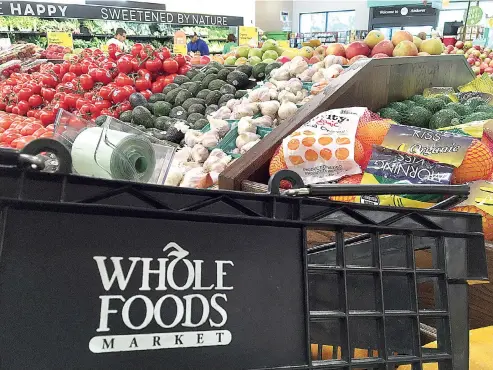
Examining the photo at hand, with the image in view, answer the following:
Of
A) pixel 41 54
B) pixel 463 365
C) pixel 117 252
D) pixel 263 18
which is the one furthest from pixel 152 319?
pixel 263 18

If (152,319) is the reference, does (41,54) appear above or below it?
above

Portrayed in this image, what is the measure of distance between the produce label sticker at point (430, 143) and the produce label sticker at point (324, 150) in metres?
0.12

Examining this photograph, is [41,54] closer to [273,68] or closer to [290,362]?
[273,68]

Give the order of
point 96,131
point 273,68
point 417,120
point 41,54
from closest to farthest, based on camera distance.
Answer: point 96,131 → point 417,120 → point 273,68 → point 41,54

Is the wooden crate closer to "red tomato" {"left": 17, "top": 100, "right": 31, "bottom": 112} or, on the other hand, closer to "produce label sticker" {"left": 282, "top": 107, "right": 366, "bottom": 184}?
"produce label sticker" {"left": 282, "top": 107, "right": 366, "bottom": 184}

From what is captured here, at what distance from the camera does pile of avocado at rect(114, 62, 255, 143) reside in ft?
8.96

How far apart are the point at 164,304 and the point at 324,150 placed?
3.55 feet

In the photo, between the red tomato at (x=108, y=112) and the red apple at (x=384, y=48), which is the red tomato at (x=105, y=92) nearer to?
the red tomato at (x=108, y=112)

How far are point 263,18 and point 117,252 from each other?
56.4 ft

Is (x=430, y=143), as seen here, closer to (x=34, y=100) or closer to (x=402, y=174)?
(x=402, y=174)

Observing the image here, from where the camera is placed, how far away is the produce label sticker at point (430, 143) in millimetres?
1354

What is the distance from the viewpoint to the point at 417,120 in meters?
2.04

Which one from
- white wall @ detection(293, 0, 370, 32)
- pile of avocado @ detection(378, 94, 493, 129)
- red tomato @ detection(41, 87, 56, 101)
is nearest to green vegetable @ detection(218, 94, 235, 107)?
pile of avocado @ detection(378, 94, 493, 129)

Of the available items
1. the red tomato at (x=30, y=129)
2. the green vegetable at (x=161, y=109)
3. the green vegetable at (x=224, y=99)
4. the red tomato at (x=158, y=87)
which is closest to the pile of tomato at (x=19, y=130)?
A: the red tomato at (x=30, y=129)
